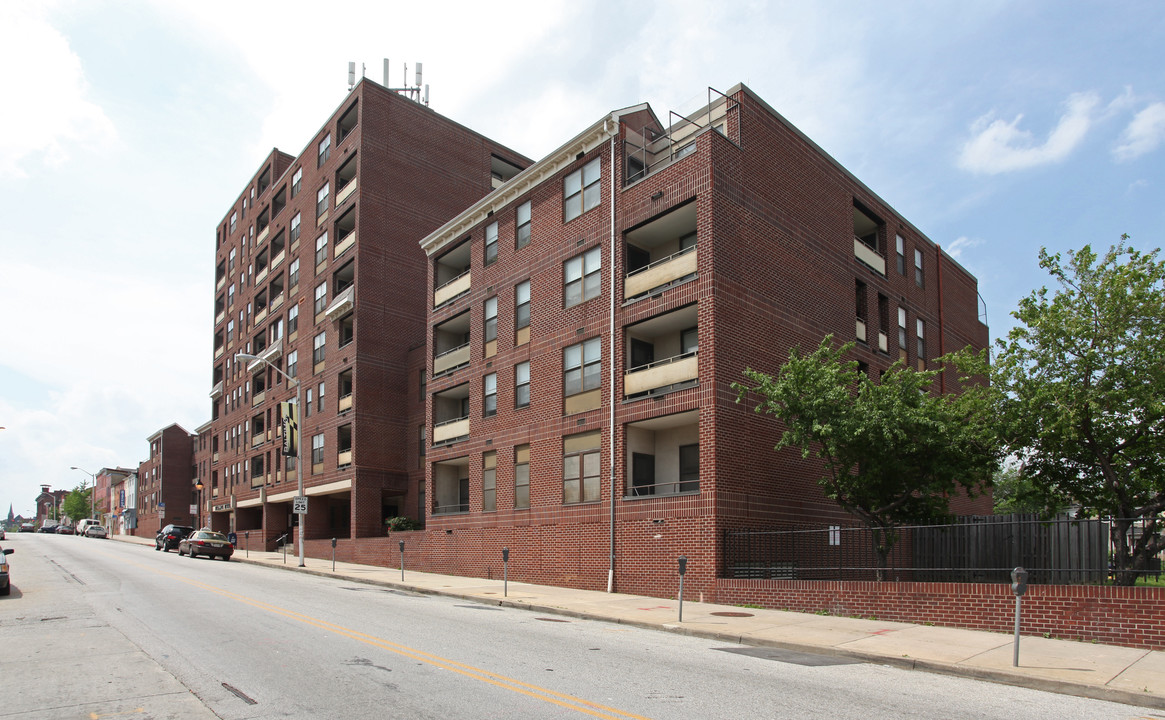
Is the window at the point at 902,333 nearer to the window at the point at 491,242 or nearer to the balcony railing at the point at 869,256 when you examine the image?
the balcony railing at the point at 869,256

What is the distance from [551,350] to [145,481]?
277 feet

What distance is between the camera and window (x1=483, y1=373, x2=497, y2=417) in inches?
1162

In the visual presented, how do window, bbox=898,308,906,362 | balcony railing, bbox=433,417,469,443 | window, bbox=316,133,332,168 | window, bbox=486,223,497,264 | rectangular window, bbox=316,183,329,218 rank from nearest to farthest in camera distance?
window, bbox=486,223,497,264 < window, bbox=898,308,906,362 < balcony railing, bbox=433,417,469,443 < window, bbox=316,133,332,168 < rectangular window, bbox=316,183,329,218

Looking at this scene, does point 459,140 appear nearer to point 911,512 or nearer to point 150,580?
point 150,580

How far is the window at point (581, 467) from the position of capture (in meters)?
23.9

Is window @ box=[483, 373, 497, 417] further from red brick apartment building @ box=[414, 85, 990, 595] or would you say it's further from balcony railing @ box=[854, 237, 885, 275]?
balcony railing @ box=[854, 237, 885, 275]

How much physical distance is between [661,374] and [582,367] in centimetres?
338

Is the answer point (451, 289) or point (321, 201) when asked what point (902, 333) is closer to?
point (451, 289)

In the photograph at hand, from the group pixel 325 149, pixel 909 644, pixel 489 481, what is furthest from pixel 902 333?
pixel 325 149

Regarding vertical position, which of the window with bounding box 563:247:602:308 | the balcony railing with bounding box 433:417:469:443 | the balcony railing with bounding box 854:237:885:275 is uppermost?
the balcony railing with bounding box 854:237:885:275

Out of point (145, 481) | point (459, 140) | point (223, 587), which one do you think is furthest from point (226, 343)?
point (223, 587)

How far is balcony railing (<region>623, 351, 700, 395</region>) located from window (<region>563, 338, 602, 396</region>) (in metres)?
1.33

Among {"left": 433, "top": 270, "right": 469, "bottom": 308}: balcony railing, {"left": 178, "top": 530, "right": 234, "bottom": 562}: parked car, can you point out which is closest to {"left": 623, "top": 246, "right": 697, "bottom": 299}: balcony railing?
{"left": 433, "top": 270, "right": 469, "bottom": 308}: balcony railing

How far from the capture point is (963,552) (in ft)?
54.4
